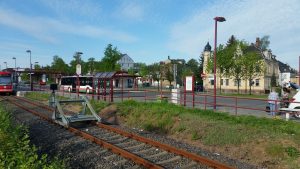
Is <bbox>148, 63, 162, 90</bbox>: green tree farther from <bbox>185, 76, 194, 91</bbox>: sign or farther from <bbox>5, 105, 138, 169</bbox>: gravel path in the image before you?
<bbox>5, 105, 138, 169</bbox>: gravel path

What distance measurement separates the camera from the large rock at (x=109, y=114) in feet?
57.8

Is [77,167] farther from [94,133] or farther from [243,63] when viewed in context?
[243,63]

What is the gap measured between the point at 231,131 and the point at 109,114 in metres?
8.77

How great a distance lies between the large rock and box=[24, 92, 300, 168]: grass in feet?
3.16

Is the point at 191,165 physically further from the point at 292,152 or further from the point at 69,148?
the point at 69,148

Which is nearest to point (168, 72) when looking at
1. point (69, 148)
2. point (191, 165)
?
point (69, 148)

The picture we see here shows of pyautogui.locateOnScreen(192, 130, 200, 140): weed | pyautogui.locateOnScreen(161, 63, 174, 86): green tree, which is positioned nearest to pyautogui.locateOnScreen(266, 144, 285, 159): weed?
pyautogui.locateOnScreen(192, 130, 200, 140): weed

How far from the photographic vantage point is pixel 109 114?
1866 cm

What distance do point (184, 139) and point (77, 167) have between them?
17.7 ft

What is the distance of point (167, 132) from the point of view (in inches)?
545

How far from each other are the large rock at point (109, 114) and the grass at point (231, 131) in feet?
3.16

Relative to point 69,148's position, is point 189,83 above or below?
above

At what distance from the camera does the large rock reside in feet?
57.8

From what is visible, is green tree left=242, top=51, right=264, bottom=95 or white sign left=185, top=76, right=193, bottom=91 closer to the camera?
white sign left=185, top=76, right=193, bottom=91
